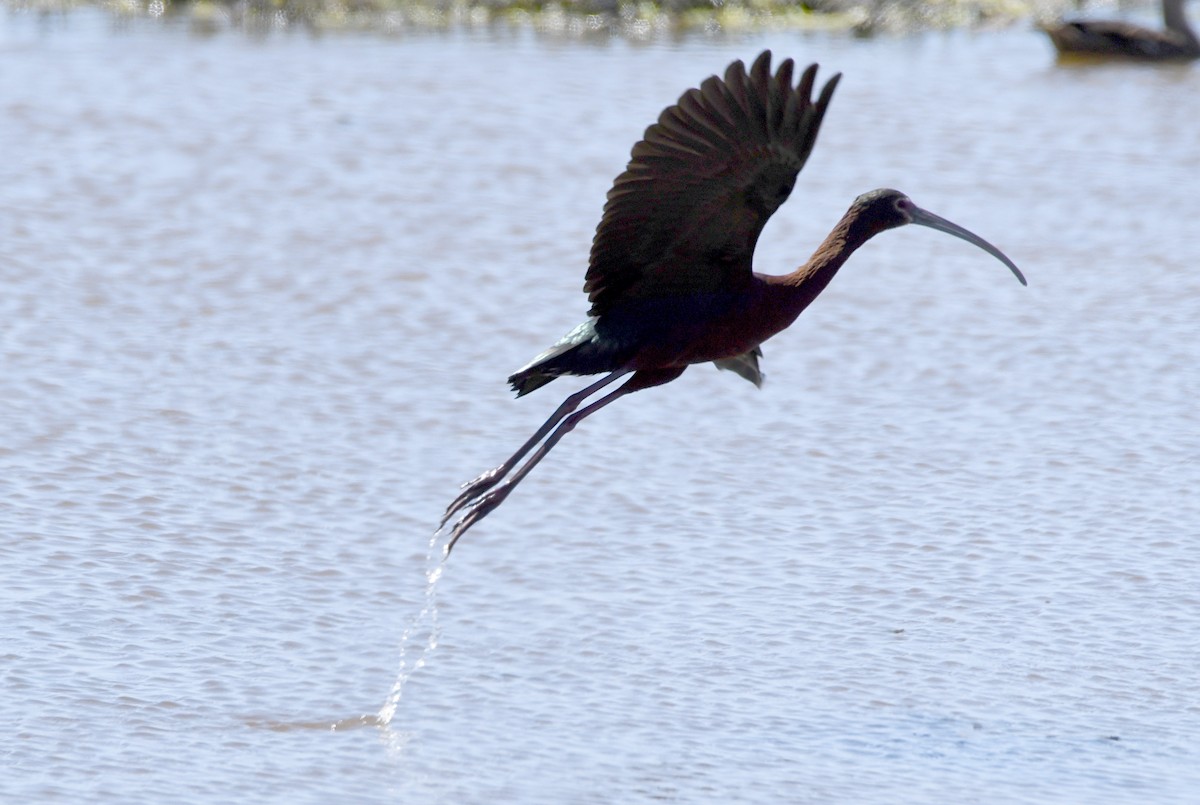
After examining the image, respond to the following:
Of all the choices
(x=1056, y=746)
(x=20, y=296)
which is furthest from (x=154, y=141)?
(x=1056, y=746)

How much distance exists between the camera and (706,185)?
4898 mm

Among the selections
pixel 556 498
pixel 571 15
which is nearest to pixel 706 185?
pixel 556 498

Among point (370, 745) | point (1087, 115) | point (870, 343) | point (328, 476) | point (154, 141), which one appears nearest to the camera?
point (370, 745)

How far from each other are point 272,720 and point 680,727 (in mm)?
1027

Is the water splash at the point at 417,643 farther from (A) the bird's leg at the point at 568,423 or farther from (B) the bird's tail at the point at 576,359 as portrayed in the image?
(B) the bird's tail at the point at 576,359

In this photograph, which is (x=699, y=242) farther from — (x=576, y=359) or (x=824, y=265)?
(x=576, y=359)

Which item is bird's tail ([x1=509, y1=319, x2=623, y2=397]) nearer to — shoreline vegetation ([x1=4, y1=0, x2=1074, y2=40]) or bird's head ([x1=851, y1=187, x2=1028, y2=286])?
bird's head ([x1=851, y1=187, x2=1028, y2=286])

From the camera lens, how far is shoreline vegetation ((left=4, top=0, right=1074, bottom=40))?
18.1 m

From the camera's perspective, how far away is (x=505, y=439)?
723 cm

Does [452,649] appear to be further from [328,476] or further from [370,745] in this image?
[328,476]

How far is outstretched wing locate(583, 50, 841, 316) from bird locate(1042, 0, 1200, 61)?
12320 mm

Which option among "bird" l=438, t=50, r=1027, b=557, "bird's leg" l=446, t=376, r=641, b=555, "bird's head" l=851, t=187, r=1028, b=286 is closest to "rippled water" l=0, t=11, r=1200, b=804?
"bird's leg" l=446, t=376, r=641, b=555

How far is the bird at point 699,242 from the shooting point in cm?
470

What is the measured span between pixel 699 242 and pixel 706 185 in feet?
0.87
